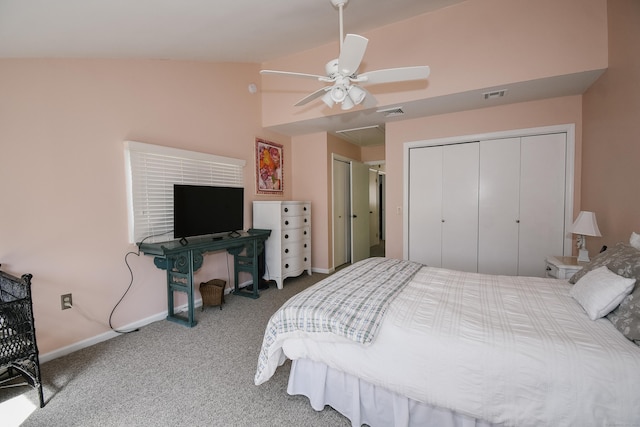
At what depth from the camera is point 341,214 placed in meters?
5.00

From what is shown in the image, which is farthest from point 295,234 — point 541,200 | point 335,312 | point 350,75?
point 541,200

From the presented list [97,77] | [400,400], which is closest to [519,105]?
[400,400]

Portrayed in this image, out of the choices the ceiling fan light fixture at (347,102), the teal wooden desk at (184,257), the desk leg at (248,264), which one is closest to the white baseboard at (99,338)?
the teal wooden desk at (184,257)

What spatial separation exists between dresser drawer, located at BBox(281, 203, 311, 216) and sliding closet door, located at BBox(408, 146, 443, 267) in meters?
1.53

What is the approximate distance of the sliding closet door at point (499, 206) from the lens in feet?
10.9

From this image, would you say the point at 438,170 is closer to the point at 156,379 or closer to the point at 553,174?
the point at 553,174

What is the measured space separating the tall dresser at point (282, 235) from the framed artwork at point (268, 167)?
0.39 metres

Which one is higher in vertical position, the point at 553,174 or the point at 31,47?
the point at 31,47

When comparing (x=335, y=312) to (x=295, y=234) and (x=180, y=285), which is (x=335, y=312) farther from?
Answer: (x=295, y=234)

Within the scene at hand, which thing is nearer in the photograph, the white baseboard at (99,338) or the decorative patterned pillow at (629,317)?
the decorative patterned pillow at (629,317)

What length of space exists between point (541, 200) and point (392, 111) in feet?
6.60

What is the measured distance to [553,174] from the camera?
3164 mm

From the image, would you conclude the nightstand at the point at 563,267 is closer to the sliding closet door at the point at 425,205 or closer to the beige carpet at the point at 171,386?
the sliding closet door at the point at 425,205

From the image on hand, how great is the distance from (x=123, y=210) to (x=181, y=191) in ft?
1.73
